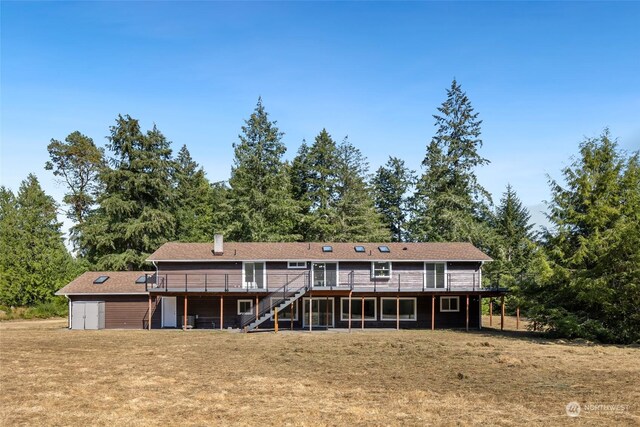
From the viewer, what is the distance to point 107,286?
121ft

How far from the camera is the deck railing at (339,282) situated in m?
35.6

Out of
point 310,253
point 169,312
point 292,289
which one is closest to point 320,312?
point 292,289

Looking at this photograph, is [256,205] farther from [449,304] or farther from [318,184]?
[449,304]

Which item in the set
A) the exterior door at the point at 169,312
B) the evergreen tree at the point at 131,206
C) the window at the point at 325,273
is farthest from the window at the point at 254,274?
the evergreen tree at the point at 131,206

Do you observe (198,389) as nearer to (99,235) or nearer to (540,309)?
(540,309)

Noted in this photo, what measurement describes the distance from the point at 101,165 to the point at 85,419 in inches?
1947

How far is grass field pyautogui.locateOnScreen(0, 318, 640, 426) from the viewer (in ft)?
40.0

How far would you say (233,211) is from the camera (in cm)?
4947

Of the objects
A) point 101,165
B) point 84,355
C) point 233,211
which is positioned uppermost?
point 101,165

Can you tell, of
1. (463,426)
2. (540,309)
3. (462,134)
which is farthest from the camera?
(462,134)

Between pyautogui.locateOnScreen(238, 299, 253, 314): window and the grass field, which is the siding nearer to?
pyautogui.locateOnScreen(238, 299, 253, 314): window

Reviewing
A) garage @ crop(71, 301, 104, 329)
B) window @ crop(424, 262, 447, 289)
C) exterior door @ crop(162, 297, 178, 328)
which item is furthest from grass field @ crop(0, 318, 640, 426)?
window @ crop(424, 262, 447, 289)

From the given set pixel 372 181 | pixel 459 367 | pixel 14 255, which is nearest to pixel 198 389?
pixel 459 367

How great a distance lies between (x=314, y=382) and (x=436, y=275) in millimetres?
22083
